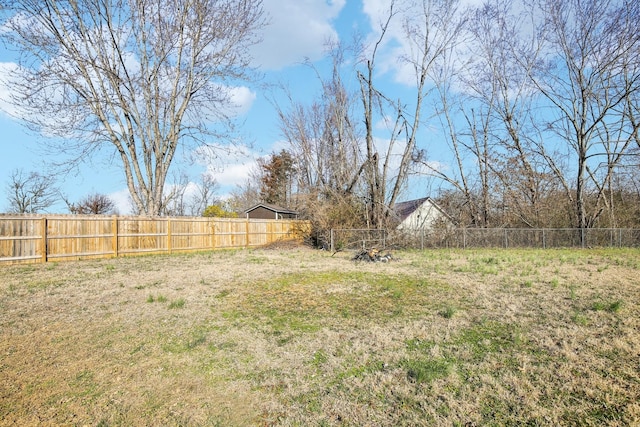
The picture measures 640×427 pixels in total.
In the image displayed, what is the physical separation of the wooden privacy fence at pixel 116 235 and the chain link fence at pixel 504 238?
477cm

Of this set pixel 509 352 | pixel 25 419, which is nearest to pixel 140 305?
pixel 25 419

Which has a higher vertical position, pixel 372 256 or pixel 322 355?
pixel 372 256

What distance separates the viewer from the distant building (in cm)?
2698

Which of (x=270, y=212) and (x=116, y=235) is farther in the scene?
(x=270, y=212)

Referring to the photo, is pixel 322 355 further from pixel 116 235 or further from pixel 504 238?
pixel 504 238

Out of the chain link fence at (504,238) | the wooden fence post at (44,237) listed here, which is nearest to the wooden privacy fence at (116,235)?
the wooden fence post at (44,237)

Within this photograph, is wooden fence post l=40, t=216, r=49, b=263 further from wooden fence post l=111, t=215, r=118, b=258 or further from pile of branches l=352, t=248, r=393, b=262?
pile of branches l=352, t=248, r=393, b=262

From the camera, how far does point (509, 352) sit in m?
3.23

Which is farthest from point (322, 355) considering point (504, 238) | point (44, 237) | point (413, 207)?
point (413, 207)

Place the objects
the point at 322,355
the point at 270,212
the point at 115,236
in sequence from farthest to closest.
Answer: the point at 270,212, the point at 115,236, the point at 322,355

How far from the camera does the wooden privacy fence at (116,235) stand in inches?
396

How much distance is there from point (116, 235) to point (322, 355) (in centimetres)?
1198

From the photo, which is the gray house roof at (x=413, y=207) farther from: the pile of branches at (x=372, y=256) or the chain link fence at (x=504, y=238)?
the pile of branches at (x=372, y=256)

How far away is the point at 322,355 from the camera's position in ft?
10.7
